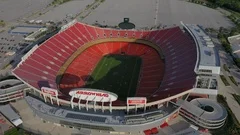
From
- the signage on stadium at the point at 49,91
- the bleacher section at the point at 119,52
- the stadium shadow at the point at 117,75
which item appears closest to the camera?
the signage on stadium at the point at 49,91

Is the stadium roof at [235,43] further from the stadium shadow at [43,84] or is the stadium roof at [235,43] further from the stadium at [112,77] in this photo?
the stadium shadow at [43,84]

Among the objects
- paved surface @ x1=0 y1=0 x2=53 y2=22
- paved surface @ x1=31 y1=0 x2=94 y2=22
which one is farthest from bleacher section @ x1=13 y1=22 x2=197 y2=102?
paved surface @ x1=0 y1=0 x2=53 y2=22

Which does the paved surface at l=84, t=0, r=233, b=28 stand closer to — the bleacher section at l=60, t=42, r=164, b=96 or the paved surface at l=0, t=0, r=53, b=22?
the bleacher section at l=60, t=42, r=164, b=96

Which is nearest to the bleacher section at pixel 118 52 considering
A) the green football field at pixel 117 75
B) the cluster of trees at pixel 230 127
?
the green football field at pixel 117 75

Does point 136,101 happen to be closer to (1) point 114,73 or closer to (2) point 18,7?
(1) point 114,73

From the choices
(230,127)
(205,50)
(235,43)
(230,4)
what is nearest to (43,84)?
(205,50)

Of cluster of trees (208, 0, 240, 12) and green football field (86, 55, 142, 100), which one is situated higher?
cluster of trees (208, 0, 240, 12)
